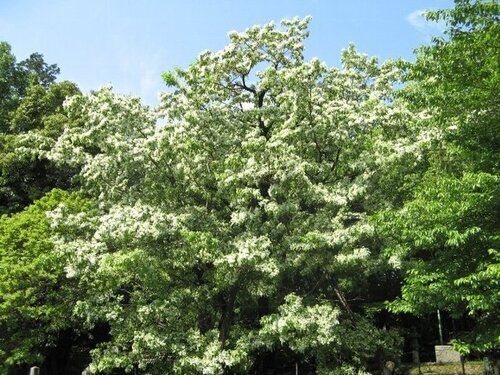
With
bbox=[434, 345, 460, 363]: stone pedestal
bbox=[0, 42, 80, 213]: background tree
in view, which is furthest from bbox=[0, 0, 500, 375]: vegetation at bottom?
bbox=[0, 42, 80, 213]: background tree

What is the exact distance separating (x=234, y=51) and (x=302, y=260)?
896cm

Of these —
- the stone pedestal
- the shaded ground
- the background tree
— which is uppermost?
the background tree

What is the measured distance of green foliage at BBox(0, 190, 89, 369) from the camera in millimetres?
18703

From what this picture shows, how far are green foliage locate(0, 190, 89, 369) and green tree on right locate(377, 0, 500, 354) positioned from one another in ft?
41.1

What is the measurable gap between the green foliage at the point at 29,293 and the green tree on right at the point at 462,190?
1252cm

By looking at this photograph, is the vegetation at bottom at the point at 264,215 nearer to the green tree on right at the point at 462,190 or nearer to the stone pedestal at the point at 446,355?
the green tree on right at the point at 462,190

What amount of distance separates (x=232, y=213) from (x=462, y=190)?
26.2 feet

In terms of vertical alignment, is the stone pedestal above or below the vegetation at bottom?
below

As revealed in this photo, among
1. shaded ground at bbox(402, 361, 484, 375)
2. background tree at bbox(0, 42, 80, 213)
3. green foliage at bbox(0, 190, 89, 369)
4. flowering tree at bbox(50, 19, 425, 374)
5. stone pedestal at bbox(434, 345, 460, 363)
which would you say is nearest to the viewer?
flowering tree at bbox(50, 19, 425, 374)

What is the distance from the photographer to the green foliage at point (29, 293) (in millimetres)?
18703

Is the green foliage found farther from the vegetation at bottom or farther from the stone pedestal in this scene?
the stone pedestal

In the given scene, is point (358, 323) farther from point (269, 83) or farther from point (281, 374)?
point (269, 83)

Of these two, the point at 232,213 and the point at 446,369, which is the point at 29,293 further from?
the point at 446,369

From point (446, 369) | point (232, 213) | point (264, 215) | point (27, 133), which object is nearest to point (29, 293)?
point (232, 213)
